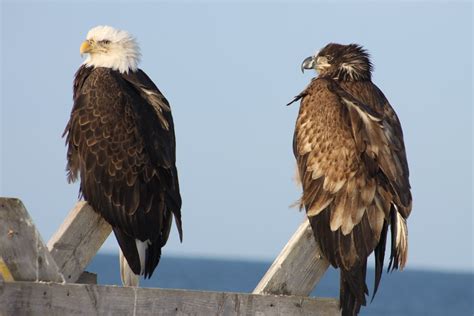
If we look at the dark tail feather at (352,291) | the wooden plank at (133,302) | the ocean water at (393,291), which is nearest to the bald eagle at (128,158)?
the dark tail feather at (352,291)

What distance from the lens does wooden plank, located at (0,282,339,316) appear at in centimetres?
461

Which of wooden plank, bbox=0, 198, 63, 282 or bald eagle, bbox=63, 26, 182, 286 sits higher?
wooden plank, bbox=0, 198, 63, 282

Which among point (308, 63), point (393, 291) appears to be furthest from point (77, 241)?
point (393, 291)

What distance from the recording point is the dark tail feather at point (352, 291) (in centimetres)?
585

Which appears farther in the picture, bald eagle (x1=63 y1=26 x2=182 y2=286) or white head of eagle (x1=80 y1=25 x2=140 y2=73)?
white head of eagle (x1=80 y1=25 x2=140 y2=73)

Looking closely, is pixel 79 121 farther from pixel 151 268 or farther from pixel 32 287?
pixel 32 287

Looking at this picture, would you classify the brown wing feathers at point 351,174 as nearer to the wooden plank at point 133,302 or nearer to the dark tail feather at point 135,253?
the wooden plank at point 133,302

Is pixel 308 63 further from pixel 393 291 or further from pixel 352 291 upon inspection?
pixel 393 291

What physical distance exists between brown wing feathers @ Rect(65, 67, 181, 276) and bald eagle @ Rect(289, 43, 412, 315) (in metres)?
0.99

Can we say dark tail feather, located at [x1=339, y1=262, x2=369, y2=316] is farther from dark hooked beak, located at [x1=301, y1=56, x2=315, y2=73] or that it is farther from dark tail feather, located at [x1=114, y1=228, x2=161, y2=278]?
dark hooked beak, located at [x1=301, y1=56, x2=315, y2=73]

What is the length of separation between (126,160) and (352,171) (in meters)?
1.68

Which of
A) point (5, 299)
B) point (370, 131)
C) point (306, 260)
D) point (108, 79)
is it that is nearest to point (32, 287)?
point (5, 299)

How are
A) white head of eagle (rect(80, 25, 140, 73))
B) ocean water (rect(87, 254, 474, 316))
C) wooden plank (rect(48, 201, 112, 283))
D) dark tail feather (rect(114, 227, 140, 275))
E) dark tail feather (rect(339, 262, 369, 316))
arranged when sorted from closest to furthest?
wooden plank (rect(48, 201, 112, 283)), dark tail feather (rect(339, 262, 369, 316)), dark tail feather (rect(114, 227, 140, 275)), white head of eagle (rect(80, 25, 140, 73)), ocean water (rect(87, 254, 474, 316))

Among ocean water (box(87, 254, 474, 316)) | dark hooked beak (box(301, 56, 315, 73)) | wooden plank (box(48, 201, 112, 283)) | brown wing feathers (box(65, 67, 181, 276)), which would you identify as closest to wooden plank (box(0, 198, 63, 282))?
wooden plank (box(48, 201, 112, 283))
